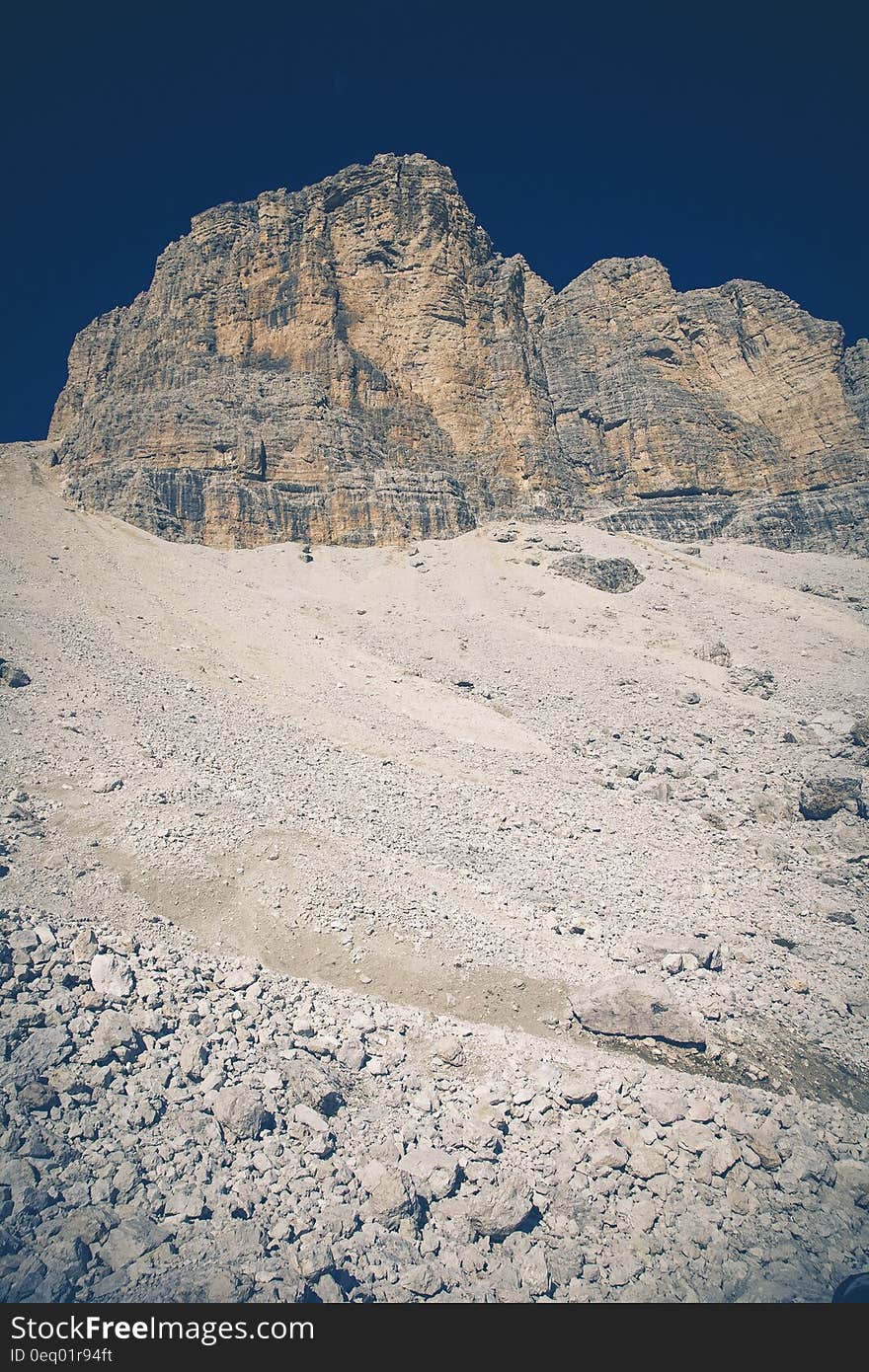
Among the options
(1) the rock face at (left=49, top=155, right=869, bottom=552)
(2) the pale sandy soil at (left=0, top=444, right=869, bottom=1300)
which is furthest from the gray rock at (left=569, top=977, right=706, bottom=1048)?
(1) the rock face at (left=49, top=155, right=869, bottom=552)

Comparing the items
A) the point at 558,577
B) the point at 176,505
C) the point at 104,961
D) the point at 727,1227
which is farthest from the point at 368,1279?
the point at 176,505

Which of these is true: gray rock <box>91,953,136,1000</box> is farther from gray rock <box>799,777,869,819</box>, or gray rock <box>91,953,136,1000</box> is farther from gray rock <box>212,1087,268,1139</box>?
gray rock <box>799,777,869,819</box>

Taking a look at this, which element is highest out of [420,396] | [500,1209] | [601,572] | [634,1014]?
[420,396]

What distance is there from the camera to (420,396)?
155 feet

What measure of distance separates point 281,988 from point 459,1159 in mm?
3095

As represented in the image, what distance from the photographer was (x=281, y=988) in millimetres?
8031

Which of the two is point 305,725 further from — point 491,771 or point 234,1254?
point 234,1254

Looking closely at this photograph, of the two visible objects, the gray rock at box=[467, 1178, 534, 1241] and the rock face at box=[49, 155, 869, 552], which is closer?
the gray rock at box=[467, 1178, 534, 1241]

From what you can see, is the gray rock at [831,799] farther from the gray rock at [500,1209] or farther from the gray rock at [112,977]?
the gray rock at [112,977]

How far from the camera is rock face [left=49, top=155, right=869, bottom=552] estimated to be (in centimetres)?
3938

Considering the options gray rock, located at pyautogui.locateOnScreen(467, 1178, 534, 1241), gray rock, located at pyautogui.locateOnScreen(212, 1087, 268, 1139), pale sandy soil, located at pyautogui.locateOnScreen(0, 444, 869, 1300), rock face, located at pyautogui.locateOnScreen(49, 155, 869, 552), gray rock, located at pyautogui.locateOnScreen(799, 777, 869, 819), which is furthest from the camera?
rock face, located at pyautogui.locateOnScreen(49, 155, 869, 552)

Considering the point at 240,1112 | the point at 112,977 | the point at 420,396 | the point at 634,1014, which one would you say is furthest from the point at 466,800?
the point at 420,396

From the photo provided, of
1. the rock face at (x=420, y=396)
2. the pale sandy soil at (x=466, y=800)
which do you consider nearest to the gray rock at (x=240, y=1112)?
the pale sandy soil at (x=466, y=800)

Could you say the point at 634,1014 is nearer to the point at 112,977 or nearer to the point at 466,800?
the point at 112,977
